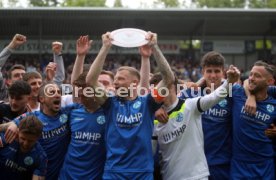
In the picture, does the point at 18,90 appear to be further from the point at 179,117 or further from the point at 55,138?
the point at 179,117

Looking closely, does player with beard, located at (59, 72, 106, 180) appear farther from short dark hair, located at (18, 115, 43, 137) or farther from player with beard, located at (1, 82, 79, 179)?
short dark hair, located at (18, 115, 43, 137)

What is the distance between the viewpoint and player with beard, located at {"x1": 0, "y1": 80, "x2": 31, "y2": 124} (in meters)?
4.50

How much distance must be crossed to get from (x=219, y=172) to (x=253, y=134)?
568 mm

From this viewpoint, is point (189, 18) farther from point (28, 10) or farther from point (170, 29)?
point (28, 10)

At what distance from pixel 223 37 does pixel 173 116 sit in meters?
21.4

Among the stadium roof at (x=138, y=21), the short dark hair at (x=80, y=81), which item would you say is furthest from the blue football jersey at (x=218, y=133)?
the stadium roof at (x=138, y=21)

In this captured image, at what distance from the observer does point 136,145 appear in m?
4.05

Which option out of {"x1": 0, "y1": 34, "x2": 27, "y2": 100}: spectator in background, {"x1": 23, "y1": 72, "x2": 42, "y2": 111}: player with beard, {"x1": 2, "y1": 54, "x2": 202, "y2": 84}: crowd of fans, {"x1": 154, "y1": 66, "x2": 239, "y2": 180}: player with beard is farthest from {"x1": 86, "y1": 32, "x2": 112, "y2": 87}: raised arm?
{"x1": 2, "y1": 54, "x2": 202, "y2": 84}: crowd of fans

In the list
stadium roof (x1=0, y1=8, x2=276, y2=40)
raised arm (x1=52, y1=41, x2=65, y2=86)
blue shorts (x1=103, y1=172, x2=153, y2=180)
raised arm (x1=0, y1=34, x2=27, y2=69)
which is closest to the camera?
blue shorts (x1=103, y1=172, x2=153, y2=180)

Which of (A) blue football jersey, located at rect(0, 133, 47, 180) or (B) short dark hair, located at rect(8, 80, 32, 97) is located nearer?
(A) blue football jersey, located at rect(0, 133, 47, 180)

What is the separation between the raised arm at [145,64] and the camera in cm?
429

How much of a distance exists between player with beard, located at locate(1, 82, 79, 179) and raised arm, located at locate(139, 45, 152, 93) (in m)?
0.80

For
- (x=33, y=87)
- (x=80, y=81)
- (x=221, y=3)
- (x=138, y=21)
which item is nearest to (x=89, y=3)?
(x=221, y=3)

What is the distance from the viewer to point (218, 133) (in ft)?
15.6
